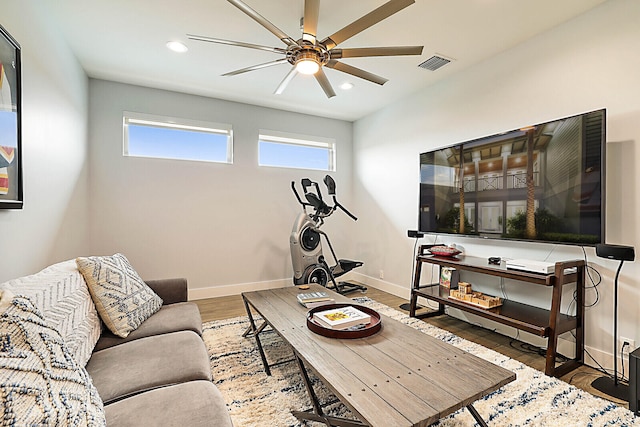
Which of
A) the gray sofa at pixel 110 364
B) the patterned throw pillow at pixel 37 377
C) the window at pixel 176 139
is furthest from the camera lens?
the window at pixel 176 139

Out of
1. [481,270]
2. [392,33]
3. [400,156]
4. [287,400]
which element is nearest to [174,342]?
[287,400]

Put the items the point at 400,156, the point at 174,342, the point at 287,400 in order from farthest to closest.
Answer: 1. the point at 400,156
2. the point at 287,400
3. the point at 174,342

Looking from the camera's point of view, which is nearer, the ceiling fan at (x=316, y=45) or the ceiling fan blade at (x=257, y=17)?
the ceiling fan blade at (x=257, y=17)

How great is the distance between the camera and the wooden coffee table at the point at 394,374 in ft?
3.66

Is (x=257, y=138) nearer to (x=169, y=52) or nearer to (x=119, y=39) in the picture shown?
(x=169, y=52)

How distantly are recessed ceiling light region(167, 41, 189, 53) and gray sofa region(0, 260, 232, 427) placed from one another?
2.07 meters

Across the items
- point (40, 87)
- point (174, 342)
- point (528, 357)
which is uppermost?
point (40, 87)

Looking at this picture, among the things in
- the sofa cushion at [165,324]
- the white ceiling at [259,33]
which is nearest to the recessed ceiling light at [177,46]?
the white ceiling at [259,33]

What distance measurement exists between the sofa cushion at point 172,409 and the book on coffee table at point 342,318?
0.74 metres

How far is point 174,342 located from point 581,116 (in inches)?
119

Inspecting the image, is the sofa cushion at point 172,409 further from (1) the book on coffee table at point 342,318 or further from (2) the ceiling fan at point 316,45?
(2) the ceiling fan at point 316,45

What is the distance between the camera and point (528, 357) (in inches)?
96.5

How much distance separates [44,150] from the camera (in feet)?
7.36

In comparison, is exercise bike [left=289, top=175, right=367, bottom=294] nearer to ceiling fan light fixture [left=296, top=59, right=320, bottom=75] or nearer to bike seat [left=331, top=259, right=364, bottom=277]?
bike seat [left=331, top=259, right=364, bottom=277]
